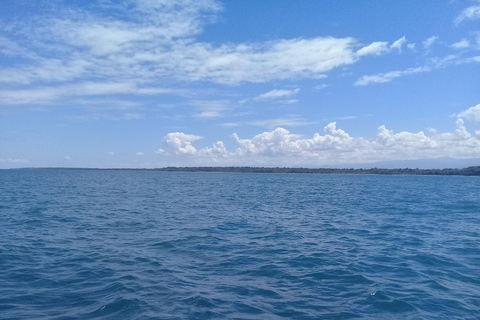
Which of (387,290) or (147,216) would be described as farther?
(147,216)

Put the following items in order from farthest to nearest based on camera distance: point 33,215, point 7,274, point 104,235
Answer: point 33,215 → point 104,235 → point 7,274

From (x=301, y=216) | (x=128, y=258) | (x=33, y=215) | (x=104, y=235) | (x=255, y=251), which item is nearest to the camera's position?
(x=128, y=258)

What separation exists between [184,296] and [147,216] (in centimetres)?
2241

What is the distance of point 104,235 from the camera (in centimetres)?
2517

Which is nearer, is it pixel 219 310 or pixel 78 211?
pixel 219 310

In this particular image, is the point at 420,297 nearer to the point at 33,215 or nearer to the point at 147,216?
the point at 147,216

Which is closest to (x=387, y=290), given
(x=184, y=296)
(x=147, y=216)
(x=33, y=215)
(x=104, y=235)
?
(x=184, y=296)

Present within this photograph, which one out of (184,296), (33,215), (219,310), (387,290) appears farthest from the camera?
(33,215)

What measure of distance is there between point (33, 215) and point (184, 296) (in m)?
26.7

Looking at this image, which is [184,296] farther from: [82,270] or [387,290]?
[387,290]

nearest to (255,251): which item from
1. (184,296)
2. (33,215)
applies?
(184,296)

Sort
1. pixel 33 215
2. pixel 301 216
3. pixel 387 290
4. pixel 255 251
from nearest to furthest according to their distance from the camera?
pixel 387 290 → pixel 255 251 → pixel 33 215 → pixel 301 216

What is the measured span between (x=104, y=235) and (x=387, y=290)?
722 inches

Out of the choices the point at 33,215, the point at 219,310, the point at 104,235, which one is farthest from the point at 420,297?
the point at 33,215
